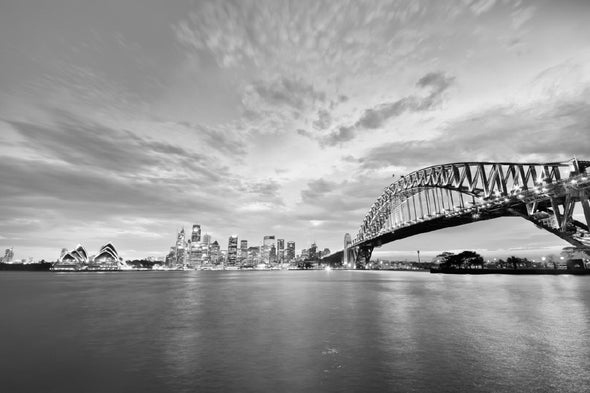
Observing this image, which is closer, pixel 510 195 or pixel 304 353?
pixel 304 353

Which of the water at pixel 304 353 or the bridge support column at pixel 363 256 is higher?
the bridge support column at pixel 363 256

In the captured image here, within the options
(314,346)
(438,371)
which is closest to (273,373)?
(314,346)

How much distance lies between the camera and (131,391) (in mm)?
7844

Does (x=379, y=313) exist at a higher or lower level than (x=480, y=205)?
lower

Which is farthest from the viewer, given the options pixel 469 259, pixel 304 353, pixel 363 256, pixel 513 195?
pixel 363 256

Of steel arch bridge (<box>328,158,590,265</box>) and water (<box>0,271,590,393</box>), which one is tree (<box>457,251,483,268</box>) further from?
water (<box>0,271,590,393</box>)

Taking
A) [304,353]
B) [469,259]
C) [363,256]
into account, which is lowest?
[304,353]

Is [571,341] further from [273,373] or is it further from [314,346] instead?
[273,373]

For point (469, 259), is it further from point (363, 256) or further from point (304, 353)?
point (304, 353)

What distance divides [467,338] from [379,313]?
774 centimetres

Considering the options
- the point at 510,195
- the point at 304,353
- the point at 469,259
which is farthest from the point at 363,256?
the point at 304,353

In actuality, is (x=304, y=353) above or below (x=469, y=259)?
below

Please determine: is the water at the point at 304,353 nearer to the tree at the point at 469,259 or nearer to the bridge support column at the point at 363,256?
the tree at the point at 469,259

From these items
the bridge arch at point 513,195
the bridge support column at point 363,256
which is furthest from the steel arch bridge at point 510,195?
the bridge support column at point 363,256
